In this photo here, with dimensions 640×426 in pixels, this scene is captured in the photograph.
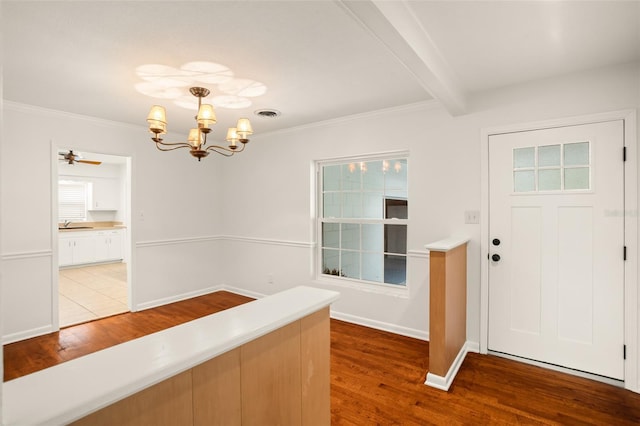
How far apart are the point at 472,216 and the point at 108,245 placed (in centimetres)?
798

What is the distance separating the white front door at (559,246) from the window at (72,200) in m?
8.75

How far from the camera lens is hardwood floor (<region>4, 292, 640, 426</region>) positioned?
2146 mm

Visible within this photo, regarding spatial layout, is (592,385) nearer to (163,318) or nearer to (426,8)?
(426,8)

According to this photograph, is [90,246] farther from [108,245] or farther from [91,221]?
[91,221]

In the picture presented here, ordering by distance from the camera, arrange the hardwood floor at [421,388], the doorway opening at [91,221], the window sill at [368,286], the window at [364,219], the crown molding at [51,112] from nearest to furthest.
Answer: the hardwood floor at [421,388] < the crown molding at [51,112] < the window sill at [368,286] < the window at [364,219] < the doorway opening at [91,221]

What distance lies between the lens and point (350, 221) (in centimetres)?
403

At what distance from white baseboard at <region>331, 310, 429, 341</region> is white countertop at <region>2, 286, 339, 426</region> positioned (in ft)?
8.35

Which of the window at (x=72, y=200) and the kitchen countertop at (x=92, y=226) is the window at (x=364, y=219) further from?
the window at (x=72, y=200)

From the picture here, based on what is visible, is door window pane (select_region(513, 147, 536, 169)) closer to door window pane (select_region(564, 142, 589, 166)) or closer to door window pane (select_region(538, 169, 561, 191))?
door window pane (select_region(538, 169, 561, 191))

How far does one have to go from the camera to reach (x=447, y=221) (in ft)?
10.6

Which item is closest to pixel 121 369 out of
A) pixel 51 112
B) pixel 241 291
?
pixel 51 112

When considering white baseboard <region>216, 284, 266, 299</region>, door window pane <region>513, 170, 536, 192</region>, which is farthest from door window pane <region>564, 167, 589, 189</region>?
white baseboard <region>216, 284, 266, 299</region>

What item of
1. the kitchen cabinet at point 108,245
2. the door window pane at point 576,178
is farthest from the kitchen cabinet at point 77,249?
the door window pane at point 576,178

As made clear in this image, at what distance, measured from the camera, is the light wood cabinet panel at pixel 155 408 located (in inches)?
31.6
